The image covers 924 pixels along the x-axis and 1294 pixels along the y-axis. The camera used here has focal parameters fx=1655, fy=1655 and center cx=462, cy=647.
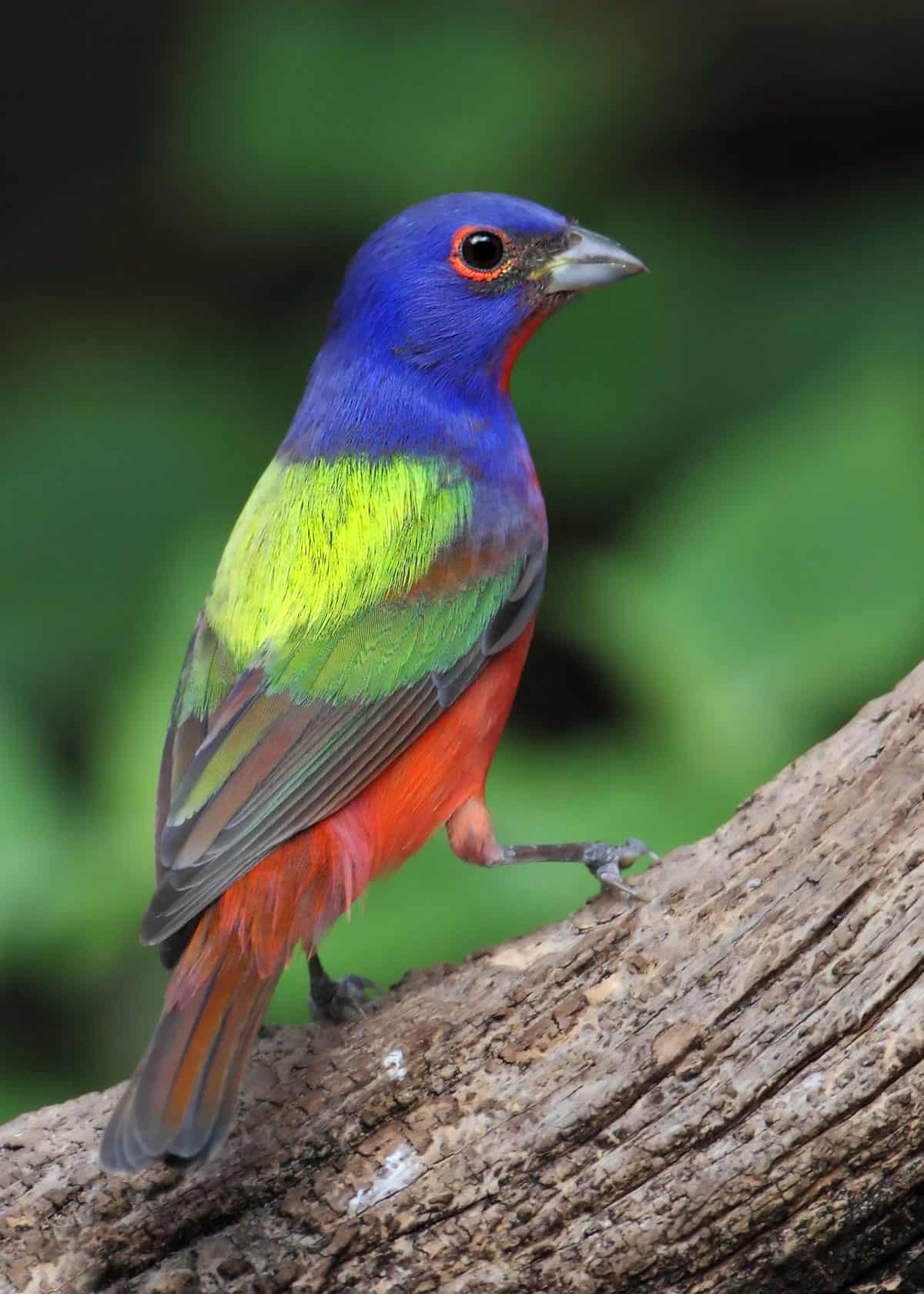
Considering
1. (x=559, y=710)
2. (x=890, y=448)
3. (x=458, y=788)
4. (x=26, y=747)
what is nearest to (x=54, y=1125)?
(x=458, y=788)

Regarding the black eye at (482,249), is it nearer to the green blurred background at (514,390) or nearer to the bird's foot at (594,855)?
the green blurred background at (514,390)

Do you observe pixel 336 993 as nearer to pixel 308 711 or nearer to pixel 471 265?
pixel 308 711

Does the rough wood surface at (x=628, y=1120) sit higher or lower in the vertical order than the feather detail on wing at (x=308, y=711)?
lower

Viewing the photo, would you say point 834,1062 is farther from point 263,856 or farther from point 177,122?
point 177,122

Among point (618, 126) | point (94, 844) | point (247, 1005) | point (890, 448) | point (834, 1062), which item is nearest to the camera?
point (834, 1062)

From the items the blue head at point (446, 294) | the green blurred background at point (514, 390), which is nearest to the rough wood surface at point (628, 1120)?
the green blurred background at point (514, 390)

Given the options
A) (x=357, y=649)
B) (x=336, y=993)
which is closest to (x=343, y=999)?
(x=336, y=993)
